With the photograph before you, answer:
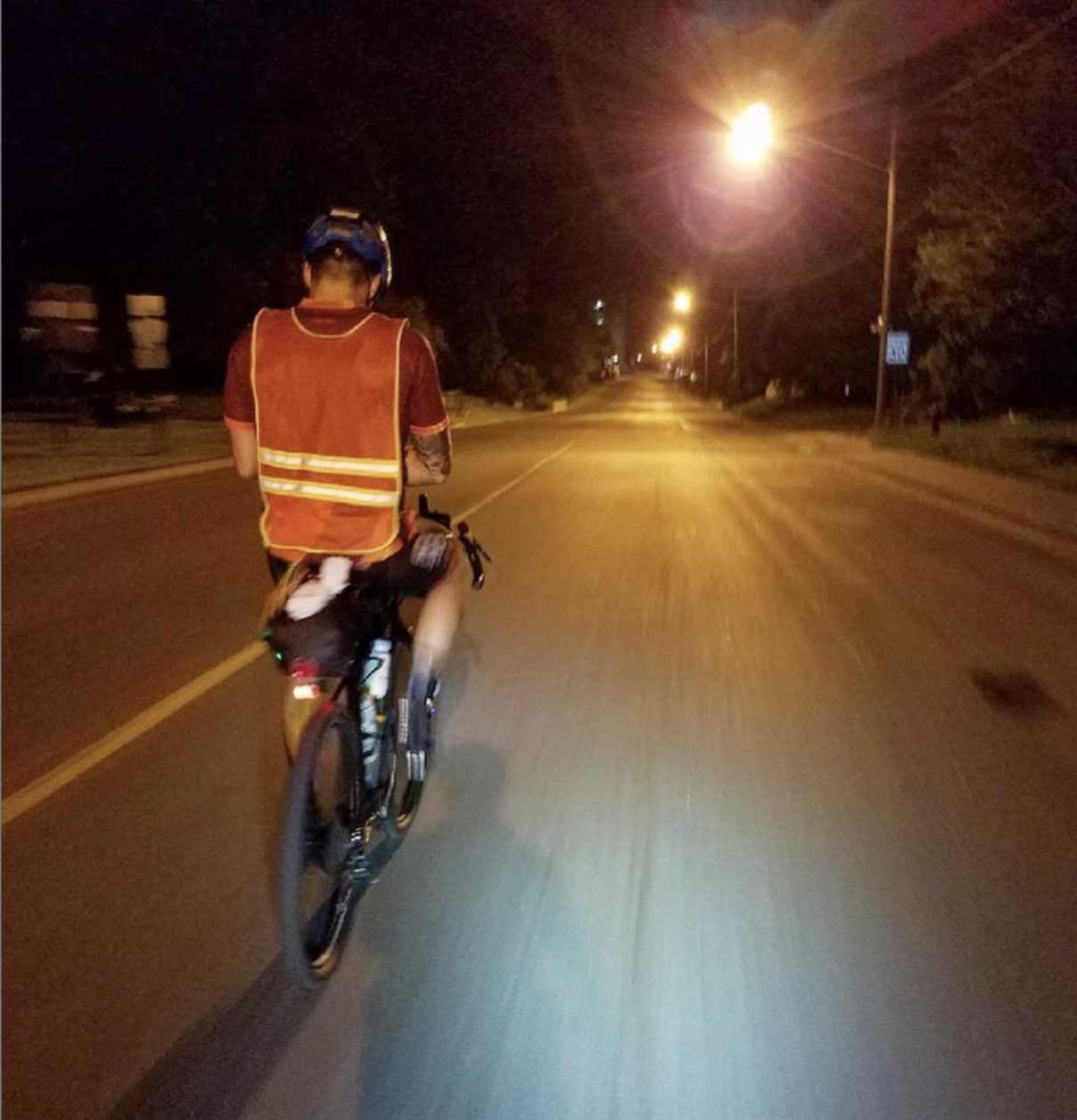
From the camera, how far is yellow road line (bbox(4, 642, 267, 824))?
6.02 meters

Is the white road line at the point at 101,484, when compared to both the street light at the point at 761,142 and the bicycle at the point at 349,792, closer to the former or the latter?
the street light at the point at 761,142

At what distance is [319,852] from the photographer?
4273mm

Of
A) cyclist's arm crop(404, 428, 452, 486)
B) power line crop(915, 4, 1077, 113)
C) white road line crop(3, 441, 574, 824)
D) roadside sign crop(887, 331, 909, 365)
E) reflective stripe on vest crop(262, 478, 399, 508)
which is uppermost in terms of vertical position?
power line crop(915, 4, 1077, 113)

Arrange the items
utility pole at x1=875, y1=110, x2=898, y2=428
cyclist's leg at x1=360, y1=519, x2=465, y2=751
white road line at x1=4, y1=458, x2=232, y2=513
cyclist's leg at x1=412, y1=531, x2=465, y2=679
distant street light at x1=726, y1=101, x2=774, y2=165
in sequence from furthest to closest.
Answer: utility pole at x1=875, y1=110, x2=898, y2=428
distant street light at x1=726, y1=101, x2=774, y2=165
white road line at x1=4, y1=458, x2=232, y2=513
cyclist's leg at x1=412, y1=531, x2=465, y2=679
cyclist's leg at x1=360, y1=519, x2=465, y2=751

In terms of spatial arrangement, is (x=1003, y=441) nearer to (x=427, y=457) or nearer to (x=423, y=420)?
(x=427, y=457)

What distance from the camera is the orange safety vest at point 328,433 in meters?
4.52

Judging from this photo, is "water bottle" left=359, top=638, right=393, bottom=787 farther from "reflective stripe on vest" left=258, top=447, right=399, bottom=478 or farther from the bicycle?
"reflective stripe on vest" left=258, top=447, right=399, bottom=478

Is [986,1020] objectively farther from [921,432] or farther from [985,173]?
[921,432]

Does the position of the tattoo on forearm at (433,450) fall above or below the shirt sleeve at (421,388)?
below

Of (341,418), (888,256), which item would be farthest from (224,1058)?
(888,256)

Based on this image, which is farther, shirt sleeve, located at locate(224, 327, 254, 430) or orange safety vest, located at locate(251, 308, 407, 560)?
shirt sleeve, located at locate(224, 327, 254, 430)

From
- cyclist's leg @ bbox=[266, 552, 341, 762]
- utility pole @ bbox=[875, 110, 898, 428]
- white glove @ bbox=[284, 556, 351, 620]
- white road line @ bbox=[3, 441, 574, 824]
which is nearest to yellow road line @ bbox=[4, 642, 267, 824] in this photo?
white road line @ bbox=[3, 441, 574, 824]

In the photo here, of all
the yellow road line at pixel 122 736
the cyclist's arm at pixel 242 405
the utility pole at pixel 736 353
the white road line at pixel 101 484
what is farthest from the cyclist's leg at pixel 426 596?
the utility pole at pixel 736 353

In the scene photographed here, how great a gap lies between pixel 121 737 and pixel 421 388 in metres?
3.29
